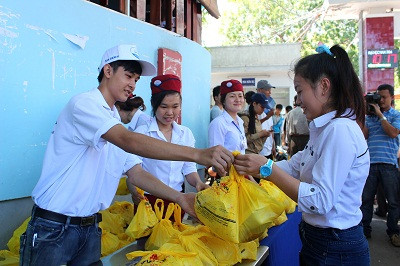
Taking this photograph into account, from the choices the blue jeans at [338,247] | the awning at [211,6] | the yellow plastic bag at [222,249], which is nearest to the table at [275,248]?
the yellow plastic bag at [222,249]

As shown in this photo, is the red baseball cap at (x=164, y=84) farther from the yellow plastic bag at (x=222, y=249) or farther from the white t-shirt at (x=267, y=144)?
the white t-shirt at (x=267, y=144)

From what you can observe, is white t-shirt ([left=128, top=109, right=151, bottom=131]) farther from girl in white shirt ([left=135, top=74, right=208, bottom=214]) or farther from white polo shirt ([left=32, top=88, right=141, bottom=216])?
white polo shirt ([left=32, top=88, right=141, bottom=216])

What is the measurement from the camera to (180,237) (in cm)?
206

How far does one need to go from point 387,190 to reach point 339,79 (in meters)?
3.87

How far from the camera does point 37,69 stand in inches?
131

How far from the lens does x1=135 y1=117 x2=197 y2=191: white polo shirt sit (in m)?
2.85

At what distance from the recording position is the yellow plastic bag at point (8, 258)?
2662 mm

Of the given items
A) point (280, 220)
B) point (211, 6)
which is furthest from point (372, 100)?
point (211, 6)

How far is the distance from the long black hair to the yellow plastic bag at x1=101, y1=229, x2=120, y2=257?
6.13 feet

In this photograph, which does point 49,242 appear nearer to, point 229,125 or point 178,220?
point 178,220

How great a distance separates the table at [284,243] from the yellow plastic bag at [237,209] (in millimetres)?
1004

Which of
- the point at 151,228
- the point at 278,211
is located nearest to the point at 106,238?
the point at 151,228

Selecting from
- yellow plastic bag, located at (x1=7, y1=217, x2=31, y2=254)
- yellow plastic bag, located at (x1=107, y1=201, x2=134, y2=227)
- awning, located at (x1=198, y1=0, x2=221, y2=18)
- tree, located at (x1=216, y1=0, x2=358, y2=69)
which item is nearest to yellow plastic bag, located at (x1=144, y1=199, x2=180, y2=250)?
yellow plastic bag, located at (x1=107, y1=201, x2=134, y2=227)

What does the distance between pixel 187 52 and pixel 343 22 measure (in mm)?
25663
